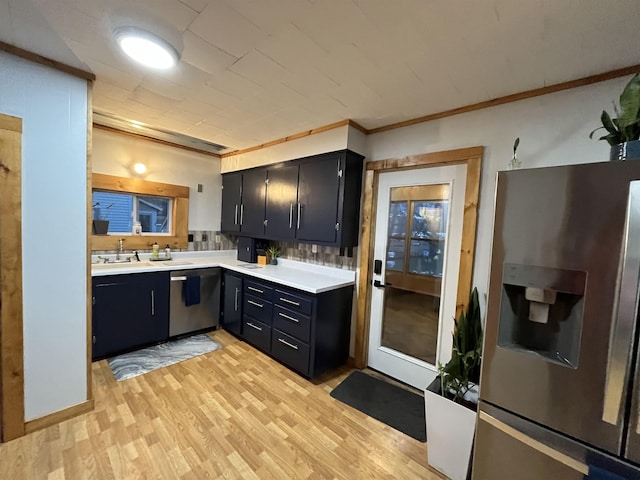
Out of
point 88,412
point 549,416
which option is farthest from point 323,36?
point 88,412

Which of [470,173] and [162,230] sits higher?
[470,173]

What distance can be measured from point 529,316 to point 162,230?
3.88 m

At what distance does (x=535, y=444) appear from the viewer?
3.65ft

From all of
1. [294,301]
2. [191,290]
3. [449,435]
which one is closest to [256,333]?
[294,301]

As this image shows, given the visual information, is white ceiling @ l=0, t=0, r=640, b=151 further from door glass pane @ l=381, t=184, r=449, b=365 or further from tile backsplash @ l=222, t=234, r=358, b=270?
tile backsplash @ l=222, t=234, r=358, b=270

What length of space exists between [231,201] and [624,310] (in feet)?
12.2

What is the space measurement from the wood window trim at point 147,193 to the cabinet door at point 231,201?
0.49m

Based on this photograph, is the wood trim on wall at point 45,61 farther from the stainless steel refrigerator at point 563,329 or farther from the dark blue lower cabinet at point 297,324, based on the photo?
the stainless steel refrigerator at point 563,329

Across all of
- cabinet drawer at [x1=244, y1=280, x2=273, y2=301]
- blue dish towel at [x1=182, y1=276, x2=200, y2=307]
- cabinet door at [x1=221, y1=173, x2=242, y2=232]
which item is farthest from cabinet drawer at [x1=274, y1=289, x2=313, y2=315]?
cabinet door at [x1=221, y1=173, x2=242, y2=232]

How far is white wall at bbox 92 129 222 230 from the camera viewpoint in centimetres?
301

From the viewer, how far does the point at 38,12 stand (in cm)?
126

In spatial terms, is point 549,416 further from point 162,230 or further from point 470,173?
point 162,230

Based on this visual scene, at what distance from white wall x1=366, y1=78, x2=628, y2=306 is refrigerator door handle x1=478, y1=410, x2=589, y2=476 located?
0.91 meters

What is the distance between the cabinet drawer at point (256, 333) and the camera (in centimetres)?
279
